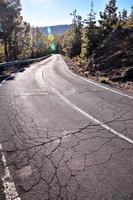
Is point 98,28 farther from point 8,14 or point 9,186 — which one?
point 9,186

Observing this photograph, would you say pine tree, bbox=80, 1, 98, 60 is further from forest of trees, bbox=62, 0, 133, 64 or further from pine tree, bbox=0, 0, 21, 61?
pine tree, bbox=0, 0, 21, 61

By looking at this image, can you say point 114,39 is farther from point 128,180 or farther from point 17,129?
point 128,180

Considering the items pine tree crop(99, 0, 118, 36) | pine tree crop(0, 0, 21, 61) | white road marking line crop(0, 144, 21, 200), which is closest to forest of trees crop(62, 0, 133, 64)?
pine tree crop(99, 0, 118, 36)

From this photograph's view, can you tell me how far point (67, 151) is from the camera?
6309 mm

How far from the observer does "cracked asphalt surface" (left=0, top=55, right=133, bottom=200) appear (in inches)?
187

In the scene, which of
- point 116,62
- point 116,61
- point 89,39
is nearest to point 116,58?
point 116,61

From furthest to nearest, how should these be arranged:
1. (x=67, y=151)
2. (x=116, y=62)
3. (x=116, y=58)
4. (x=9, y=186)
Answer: (x=116, y=58) < (x=116, y=62) < (x=67, y=151) < (x=9, y=186)

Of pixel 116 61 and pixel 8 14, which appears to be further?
pixel 8 14

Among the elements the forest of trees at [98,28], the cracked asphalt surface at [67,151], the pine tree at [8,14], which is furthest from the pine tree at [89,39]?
the cracked asphalt surface at [67,151]

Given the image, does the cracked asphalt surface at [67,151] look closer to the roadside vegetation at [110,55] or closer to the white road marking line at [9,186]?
the white road marking line at [9,186]

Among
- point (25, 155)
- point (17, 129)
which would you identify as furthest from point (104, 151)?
point (17, 129)

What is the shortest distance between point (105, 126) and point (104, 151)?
1.90m

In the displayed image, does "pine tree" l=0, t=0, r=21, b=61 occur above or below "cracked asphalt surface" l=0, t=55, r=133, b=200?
above

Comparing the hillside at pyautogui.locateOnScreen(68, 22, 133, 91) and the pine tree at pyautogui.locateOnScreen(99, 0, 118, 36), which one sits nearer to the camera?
the hillside at pyautogui.locateOnScreen(68, 22, 133, 91)
